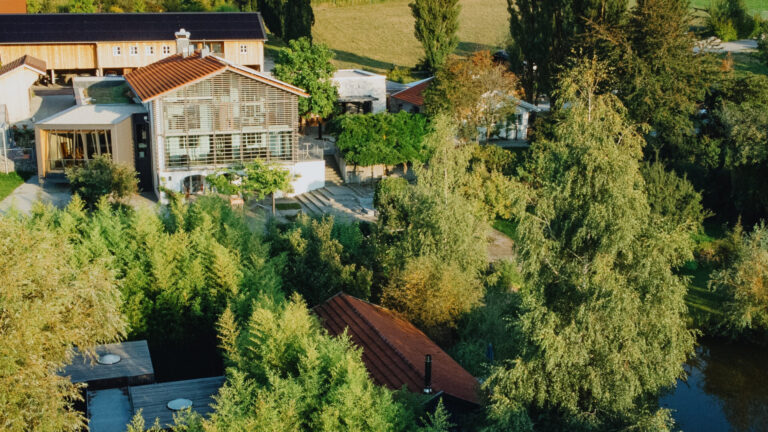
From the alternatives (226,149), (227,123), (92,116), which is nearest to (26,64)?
(92,116)

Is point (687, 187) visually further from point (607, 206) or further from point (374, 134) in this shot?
point (607, 206)

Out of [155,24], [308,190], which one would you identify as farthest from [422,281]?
[155,24]

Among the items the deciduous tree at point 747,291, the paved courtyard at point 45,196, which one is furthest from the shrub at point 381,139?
the deciduous tree at point 747,291

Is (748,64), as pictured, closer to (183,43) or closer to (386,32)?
(386,32)

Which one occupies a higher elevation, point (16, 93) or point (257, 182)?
point (16, 93)

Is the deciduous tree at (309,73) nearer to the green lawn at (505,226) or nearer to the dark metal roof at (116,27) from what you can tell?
the dark metal roof at (116,27)

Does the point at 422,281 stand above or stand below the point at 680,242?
below
